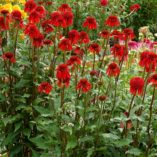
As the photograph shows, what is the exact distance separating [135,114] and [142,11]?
18.1 ft

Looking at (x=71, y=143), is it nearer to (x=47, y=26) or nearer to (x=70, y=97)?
(x=70, y=97)

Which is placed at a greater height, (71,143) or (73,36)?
(73,36)

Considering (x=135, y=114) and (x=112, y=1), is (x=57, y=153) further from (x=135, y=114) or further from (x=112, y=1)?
(x=112, y=1)

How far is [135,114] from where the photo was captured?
2.84 m

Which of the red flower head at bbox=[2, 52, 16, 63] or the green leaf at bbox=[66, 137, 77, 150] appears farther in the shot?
the red flower head at bbox=[2, 52, 16, 63]

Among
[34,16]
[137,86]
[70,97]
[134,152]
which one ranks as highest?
[34,16]

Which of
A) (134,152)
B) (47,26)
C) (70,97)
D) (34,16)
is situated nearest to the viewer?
(134,152)

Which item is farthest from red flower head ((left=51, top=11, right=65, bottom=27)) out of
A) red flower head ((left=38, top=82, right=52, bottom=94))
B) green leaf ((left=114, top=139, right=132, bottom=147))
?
green leaf ((left=114, top=139, right=132, bottom=147))

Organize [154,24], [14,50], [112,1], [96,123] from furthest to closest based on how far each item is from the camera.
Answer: [154,24]
[112,1]
[14,50]
[96,123]

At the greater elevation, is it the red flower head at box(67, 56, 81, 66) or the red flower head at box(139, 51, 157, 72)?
the red flower head at box(139, 51, 157, 72)

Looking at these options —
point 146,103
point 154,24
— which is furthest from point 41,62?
point 154,24

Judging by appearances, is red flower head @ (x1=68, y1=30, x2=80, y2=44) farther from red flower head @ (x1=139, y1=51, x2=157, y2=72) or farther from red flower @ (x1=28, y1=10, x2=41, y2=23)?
red flower head @ (x1=139, y1=51, x2=157, y2=72)

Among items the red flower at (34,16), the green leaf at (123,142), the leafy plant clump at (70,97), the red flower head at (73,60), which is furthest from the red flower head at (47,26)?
the green leaf at (123,142)

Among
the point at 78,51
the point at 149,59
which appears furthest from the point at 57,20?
the point at 149,59
